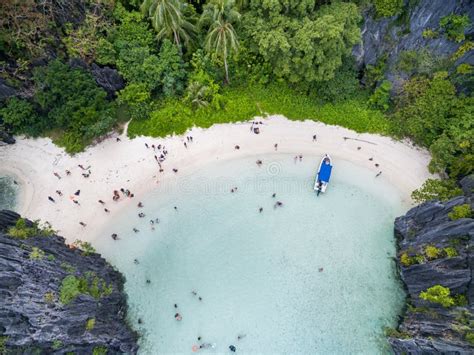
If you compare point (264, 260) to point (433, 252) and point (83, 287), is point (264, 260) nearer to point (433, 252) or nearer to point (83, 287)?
point (433, 252)

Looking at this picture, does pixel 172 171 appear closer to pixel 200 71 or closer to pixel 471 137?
pixel 200 71

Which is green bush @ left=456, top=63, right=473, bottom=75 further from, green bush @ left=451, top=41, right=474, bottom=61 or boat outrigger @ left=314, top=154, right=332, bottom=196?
boat outrigger @ left=314, top=154, right=332, bottom=196

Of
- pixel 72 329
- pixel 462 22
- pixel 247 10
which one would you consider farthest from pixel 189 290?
pixel 462 22

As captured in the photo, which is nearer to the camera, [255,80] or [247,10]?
[247,10]

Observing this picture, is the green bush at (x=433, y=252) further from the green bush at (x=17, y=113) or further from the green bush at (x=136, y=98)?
the green bush at (x=17, y=113)

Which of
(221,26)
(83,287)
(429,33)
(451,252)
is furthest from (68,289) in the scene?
(429,33)

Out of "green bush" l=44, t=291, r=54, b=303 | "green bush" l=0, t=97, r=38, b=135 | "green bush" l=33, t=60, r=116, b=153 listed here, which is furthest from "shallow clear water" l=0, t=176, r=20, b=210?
"green bush" l=44, t=291, r=54, b=303
